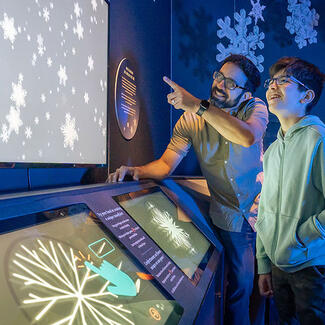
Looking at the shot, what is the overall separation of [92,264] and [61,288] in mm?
113

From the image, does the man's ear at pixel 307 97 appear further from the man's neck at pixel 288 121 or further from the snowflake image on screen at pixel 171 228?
the snowflake image on screen at pixel 171 228

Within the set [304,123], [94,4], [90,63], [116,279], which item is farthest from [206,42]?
[116,279]

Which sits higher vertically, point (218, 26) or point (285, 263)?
point (218, 26)

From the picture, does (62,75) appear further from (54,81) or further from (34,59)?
(34,59)

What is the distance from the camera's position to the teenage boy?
3.67ft

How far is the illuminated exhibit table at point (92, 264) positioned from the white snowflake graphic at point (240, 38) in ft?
8.11

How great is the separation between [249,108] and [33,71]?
116cm

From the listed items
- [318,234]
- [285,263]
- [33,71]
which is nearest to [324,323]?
[285,263]

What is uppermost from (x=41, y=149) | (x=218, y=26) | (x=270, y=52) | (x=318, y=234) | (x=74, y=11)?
(x=218, y=26)

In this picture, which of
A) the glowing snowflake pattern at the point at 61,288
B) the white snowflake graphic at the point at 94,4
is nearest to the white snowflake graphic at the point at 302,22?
the white snowflake graphic at the point at 94,4

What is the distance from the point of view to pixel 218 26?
305 centimetres

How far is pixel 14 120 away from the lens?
2.97 feet

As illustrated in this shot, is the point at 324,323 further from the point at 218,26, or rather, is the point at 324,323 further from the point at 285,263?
the point at 218,26

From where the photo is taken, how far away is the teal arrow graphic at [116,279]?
60 cm
